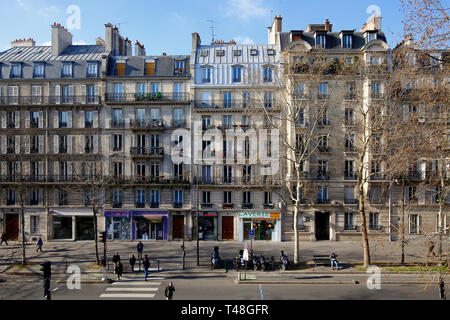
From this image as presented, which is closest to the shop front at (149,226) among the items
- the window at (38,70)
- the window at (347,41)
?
the window at (38,70)

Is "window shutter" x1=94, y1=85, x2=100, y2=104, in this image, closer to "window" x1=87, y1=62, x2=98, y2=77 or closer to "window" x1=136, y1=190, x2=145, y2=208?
"window" x1=87, y1=62, x2=98, y2=77

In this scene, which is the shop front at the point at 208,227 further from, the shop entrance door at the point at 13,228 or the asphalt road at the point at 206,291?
the shop entrance door at the point at 13,228

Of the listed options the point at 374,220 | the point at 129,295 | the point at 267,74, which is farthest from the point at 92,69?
the point at 374,220

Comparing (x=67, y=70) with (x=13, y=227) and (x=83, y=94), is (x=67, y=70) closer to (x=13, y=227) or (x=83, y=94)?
(x=83, y=94)

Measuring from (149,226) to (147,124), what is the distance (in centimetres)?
1023

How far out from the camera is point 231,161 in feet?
108

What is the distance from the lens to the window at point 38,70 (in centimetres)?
3456

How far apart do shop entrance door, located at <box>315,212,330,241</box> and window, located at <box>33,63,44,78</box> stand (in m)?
31.6

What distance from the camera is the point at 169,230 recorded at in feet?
110

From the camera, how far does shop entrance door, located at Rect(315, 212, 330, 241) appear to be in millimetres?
33312

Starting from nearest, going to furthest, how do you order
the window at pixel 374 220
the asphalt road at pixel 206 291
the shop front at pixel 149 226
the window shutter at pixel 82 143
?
the asphalt road at pixel 206 291, the window at pixel 374 220, the shop front at pixel 149 226, the window shutter at pixel 82 143

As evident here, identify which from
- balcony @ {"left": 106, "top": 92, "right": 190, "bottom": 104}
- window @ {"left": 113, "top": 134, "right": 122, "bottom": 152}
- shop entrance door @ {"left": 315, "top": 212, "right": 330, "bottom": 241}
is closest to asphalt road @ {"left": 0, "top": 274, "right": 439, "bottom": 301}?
shop entrance door @ {"left": 315, "top": 212, "right": 330, "bottom": 241}

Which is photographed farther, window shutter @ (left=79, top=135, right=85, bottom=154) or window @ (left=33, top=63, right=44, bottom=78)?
window @ (left=33, top=63, right=44, bottom=78)

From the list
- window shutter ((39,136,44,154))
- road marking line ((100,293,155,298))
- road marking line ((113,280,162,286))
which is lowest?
road marking line ((113,280,162,286))
